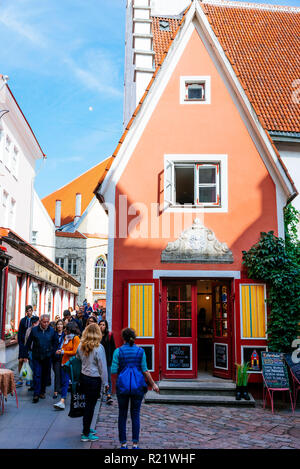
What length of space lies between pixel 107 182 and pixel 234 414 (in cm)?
619

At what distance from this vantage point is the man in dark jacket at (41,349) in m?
10.1

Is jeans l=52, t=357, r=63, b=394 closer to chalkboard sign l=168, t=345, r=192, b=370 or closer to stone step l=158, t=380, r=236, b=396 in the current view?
stone step l=158, t=380, r=236, b=396

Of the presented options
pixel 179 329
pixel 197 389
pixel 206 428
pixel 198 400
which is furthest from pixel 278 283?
pixel 206 428

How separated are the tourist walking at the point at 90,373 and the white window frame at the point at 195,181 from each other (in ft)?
18.1

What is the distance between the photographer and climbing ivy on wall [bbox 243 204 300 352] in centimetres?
1133

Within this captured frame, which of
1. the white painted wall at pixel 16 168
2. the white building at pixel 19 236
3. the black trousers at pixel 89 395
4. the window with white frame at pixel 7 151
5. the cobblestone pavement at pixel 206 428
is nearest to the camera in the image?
the black trousers at pixel 89 395

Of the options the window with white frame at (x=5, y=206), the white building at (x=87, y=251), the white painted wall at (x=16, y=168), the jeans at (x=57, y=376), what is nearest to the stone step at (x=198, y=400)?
the jeans at (x=57, y=376)

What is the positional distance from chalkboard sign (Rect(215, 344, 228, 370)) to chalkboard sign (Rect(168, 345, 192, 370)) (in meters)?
0.92

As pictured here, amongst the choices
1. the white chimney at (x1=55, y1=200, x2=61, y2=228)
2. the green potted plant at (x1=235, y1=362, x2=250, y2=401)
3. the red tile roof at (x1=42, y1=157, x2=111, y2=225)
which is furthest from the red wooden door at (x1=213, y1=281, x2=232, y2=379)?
the red tile roof at (x1=42, y1=157, x2=111, y2=225)

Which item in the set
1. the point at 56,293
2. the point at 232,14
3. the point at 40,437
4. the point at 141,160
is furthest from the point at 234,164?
the point at 56,293

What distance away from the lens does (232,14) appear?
71.1 feet

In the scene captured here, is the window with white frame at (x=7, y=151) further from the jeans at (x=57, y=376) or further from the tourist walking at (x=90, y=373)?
the tourist walking at (x=90, y=373)

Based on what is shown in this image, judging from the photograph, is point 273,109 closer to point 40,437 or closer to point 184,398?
point 184,398

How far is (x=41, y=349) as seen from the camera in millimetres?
10102
